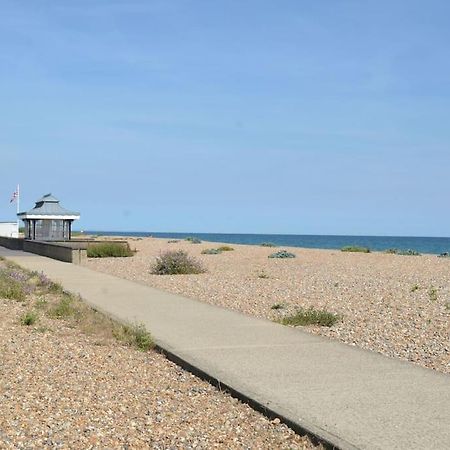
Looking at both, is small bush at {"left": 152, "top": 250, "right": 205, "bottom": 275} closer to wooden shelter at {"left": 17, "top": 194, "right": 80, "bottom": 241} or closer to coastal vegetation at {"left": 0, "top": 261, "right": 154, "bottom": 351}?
coastal vegetation at {"left": 0, "top": 261, "right": 154, "bottom": 351}

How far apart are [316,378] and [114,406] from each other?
232 centimetres

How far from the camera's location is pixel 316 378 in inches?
335

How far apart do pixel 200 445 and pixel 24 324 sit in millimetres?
7844

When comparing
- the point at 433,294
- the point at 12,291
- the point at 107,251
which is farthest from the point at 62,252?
the point at 433,294

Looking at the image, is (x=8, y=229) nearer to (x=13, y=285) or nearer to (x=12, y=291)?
(x=13, y=285)

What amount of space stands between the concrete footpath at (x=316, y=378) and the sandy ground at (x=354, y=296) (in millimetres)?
1089

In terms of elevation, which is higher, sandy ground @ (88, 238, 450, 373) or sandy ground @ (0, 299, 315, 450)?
sandy ground @ (88, 238, 450, 373)

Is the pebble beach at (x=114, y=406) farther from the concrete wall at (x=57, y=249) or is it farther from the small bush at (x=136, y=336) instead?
the concrete wall at (x=57, y=249)

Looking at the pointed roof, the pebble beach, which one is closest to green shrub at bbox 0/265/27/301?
the pebble beach

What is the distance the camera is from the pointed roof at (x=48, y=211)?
47.8 meters

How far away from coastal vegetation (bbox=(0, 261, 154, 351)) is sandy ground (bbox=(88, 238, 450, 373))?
315 cm

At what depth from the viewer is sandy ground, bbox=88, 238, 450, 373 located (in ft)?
38.8

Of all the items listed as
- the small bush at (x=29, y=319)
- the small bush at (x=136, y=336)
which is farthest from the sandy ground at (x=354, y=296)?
the small bush at (x=29, y=319)

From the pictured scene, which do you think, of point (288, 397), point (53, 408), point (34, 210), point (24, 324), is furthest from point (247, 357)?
point (34, 210)
